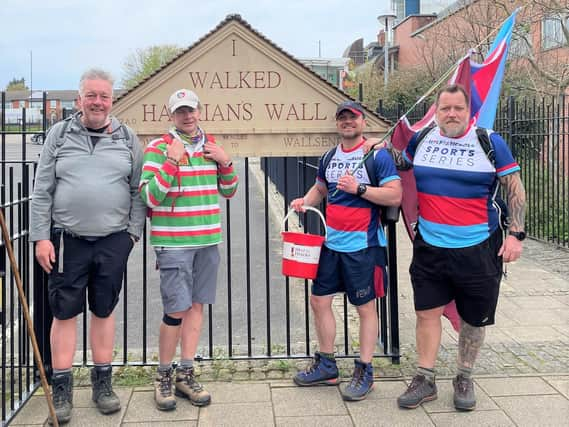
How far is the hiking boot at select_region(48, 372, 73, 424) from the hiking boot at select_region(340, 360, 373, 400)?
168cm

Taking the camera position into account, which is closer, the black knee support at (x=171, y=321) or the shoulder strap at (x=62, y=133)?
the shoulder strap at (x=62, y=133)

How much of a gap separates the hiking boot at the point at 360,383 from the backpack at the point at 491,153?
49.0 inches

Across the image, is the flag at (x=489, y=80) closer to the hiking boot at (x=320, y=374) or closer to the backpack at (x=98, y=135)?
the hiking boot at (x=320, y=374)

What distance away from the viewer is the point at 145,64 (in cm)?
5666

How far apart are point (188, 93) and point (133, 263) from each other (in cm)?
599

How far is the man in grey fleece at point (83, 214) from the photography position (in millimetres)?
3479

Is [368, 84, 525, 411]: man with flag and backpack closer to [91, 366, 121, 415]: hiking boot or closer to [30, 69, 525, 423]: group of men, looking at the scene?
[30, 69, 525, 423]: group of men

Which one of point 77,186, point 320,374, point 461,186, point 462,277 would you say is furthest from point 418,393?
point 77,186

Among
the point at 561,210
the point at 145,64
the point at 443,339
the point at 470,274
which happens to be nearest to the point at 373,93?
the point at 561,210

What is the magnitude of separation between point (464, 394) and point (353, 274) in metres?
1.00

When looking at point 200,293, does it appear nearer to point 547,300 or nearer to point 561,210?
point 547,300

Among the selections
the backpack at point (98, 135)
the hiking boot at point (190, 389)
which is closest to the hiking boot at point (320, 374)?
the hiking boot at point (190, 389)

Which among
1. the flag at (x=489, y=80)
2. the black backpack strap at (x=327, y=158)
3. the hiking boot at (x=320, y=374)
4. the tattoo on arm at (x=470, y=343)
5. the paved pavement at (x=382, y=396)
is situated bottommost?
the paved pavement at (x=382, y=396)

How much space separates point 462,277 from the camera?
12.0ft
